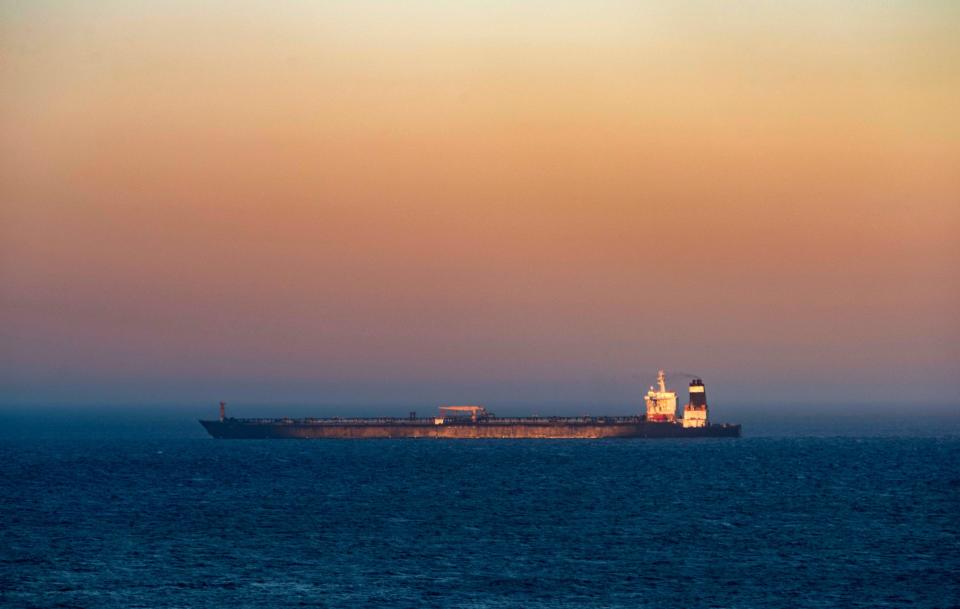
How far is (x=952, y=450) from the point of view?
19200cm

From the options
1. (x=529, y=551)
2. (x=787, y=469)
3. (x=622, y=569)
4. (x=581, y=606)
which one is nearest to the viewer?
(x=581, y=606)

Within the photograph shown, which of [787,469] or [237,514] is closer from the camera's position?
[237,514]

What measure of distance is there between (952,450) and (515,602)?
148 m

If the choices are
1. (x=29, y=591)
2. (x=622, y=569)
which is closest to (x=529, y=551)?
(x=622, y=569)

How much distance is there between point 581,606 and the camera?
60906 millimetres

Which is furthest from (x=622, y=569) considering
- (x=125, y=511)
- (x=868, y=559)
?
(x=125, y=511)

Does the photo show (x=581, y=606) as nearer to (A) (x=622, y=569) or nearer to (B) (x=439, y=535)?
(A) (x=622, y=569)

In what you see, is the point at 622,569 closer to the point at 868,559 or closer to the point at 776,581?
the point at 776,581

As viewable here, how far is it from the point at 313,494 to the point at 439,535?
97.9 feet

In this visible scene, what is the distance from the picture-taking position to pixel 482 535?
8444 centimetres

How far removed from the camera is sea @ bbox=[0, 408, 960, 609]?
212 feet

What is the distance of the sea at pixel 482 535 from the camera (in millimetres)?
64688

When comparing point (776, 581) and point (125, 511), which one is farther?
point (125, 511)

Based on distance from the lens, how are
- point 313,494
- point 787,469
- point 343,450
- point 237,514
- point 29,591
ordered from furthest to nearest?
point 343,450, point 787,469, point 313,494, point 237,514, point 29,591
